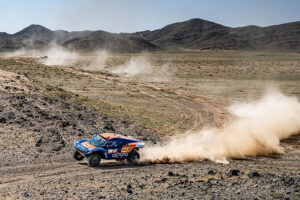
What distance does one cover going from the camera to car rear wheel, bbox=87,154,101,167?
16.7m

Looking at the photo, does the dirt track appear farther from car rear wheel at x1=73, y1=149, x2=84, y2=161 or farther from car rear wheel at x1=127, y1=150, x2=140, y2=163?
car rear wheel at x1=73, y1=149, x2=84, y2=161

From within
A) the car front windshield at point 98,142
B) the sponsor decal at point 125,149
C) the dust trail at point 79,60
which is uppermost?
the dust trail at point 79,60

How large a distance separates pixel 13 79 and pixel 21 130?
60.4 feet

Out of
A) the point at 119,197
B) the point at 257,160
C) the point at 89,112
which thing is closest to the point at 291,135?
the point at 257,160

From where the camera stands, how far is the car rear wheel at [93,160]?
16703 millimetres

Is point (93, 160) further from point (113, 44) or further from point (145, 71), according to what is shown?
point (113, 44)

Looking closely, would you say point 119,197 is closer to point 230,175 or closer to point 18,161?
point 230,175

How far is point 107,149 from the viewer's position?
17.2 m

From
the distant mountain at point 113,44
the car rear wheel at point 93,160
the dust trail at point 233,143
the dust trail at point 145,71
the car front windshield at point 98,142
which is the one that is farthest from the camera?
the distant mountain at point 113,44

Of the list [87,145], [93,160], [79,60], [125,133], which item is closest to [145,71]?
[79,60]

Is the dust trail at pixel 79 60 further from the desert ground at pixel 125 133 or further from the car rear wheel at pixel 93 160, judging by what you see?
the car rear wheel at pixel 93 160

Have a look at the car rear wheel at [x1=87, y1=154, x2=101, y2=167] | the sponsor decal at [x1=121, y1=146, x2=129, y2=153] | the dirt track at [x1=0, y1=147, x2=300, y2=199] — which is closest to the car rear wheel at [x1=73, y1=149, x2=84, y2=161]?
the dirt track at [x1=0, y1=147, x2=300, y2=199]

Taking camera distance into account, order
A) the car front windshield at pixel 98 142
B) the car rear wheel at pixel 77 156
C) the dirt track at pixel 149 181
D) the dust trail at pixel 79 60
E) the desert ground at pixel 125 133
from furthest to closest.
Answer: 1. the dust trail at pixel 79 60
2. the car rear wheel at pixel 77 156
3. the car front windshield at pixel 98 142
4. the desert ground at pixel 125 133
5. the dirt track at pixel 149 181

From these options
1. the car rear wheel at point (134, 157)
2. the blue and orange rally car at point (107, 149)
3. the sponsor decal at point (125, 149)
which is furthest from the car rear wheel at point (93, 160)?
the car rear wheel at point (134, 157)
